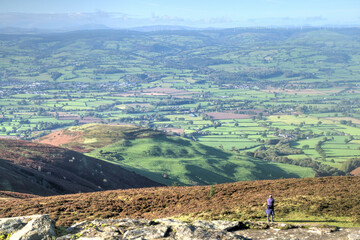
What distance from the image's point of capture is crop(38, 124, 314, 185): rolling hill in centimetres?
11881

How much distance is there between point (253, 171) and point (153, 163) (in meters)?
34.5

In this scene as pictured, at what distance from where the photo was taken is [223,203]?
3712 centimetres

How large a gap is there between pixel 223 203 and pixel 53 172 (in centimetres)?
5444

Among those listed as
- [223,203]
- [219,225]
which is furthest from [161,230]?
[223,203]

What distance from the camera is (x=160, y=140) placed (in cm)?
16212

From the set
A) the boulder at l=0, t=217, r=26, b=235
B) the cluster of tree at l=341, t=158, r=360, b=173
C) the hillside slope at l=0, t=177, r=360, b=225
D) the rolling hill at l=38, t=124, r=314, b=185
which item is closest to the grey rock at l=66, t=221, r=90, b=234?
the boulder at l=0, t=217, r=26, b=235

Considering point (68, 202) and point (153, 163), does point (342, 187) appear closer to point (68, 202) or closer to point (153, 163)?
point (68, 202)

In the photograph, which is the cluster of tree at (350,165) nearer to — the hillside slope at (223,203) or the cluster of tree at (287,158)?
the cluster of tree at (287,158)

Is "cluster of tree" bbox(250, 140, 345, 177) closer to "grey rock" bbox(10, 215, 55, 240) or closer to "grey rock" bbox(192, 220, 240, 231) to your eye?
"grey rock" bbox(192, 220, 240, 231)

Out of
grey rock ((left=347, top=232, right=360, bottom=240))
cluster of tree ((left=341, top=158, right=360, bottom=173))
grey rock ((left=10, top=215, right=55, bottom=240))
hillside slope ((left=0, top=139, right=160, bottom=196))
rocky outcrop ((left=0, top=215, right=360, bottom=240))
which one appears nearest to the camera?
grey rock ((left=347, top=232, right=360, bottom=240))

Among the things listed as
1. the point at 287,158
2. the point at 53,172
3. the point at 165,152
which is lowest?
the point at 287,158

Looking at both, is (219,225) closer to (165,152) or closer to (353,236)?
(353,236)

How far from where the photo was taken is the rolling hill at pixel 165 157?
119 m

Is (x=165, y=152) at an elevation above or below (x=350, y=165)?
above
